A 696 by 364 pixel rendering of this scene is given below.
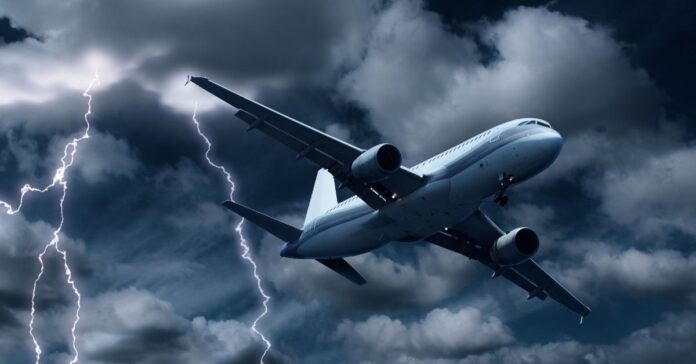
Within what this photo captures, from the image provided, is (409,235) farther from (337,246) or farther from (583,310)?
(583,310)

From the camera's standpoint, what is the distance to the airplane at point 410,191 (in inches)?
1294

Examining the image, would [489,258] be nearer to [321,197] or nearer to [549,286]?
[549,286]

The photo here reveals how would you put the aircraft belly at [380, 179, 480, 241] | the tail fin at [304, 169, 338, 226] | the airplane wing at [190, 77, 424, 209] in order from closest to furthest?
1. the aircraft belly at [380, 179, 480, 241]
2. the airplane wing at [190, 77, 424, 209]
3. the tail fin at [304, 169, 338, 226]

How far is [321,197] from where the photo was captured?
55.2 m

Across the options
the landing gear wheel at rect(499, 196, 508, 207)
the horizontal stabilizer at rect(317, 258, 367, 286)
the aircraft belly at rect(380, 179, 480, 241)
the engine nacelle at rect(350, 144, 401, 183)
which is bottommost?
the landing gear wheel at rect(499, 196, 508, 207)

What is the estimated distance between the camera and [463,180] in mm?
33562

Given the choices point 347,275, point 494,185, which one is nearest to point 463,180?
point 494,185

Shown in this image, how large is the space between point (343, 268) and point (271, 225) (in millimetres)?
5756

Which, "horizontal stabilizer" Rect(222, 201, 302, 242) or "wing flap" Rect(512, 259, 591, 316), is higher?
"horizontal stabilizer" Rect(222, 201, 302, 242)

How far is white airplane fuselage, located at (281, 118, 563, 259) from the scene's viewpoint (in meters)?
32.4

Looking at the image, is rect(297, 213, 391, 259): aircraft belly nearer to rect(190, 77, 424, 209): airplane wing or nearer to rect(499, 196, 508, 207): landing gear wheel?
rect(190, 77, 424, 209): airplane wing

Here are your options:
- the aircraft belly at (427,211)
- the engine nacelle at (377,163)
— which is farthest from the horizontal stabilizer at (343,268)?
the engine nacelle at (377,163)

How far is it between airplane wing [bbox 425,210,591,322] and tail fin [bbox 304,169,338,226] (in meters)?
12.3

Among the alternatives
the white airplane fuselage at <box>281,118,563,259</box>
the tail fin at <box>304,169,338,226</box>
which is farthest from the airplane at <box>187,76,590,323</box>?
the tail fin at <box>304,169,338,226</box>
